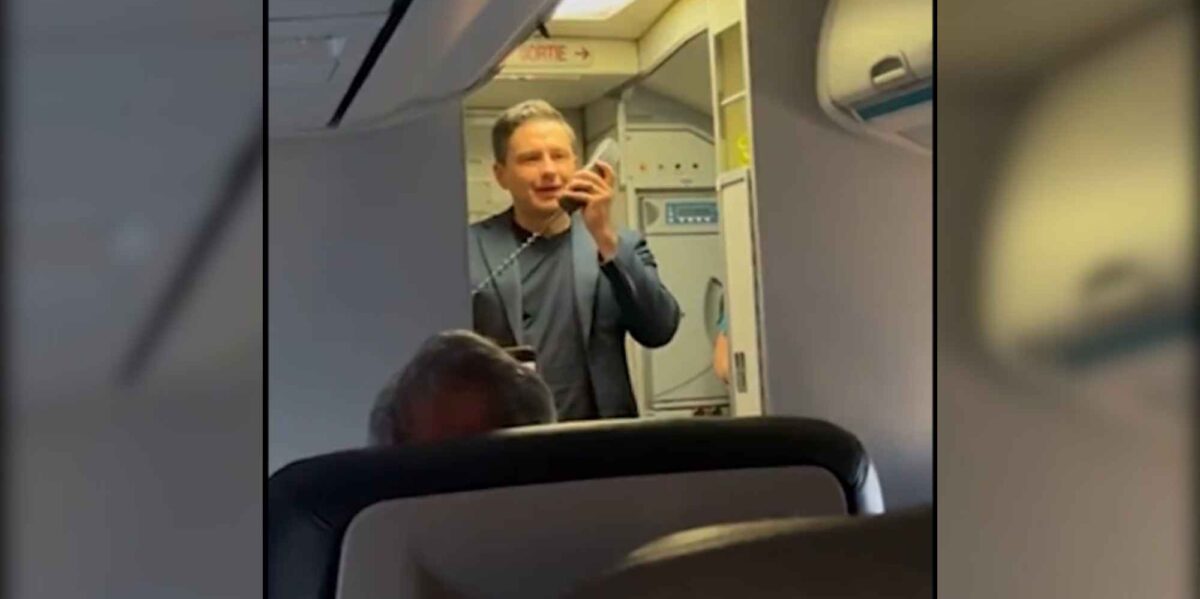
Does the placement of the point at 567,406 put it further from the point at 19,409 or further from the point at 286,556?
the point at 19,409

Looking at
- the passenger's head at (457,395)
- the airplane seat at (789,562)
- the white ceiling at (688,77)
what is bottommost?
the airplane seat at (789,562)

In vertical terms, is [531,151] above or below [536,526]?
above

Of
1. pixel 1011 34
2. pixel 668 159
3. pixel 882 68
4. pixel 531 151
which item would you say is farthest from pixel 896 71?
pixel 531 151

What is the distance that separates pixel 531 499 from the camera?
74 centimetres

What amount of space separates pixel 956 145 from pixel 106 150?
65 centimetres

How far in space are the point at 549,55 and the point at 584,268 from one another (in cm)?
16

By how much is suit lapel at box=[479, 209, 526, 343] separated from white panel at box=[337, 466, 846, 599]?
0.41ft

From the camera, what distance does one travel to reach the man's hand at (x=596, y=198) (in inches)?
29.6

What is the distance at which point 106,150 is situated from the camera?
62cm

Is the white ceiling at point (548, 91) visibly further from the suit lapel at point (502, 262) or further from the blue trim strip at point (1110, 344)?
the blue trim strip at point (1110, 344)

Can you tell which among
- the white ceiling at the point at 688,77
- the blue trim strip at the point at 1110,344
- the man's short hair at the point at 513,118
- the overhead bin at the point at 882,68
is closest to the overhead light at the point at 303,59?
the man's short hair at the point at 513,118

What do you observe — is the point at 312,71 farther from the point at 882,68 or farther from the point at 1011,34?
the point at 1011,34

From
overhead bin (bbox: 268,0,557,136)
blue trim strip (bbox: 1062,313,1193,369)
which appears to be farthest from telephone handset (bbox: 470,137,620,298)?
blue trim strip (bbox: 1062,313,1193,369)

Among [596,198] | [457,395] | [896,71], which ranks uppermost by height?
[896,71]
